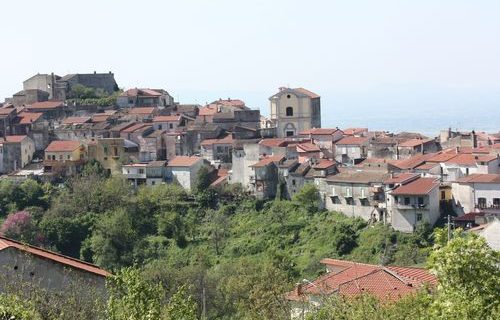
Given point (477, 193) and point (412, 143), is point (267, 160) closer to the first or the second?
point (412, 143)

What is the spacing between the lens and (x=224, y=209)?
48500mm

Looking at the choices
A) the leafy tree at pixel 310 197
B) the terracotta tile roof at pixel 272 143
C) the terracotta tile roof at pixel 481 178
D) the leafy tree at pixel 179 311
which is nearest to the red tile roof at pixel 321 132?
the terracotta tile roof at pixel 272 143

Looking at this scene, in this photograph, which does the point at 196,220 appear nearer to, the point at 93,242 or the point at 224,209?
the point at 224,209

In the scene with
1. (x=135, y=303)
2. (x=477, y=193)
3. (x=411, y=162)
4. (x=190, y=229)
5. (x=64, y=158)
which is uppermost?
(x=64, y=158)

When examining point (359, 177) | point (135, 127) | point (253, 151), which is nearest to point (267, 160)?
point (253, 151)

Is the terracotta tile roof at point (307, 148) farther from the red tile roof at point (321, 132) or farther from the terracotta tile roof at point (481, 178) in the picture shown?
the terracotta tile roof at point (481, 178)

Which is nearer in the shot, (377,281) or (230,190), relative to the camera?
(377,281)

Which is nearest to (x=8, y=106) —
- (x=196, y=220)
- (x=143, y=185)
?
(x=143, y=185)

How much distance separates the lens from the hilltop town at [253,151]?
139 ft

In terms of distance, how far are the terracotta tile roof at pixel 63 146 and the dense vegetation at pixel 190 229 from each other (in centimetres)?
217

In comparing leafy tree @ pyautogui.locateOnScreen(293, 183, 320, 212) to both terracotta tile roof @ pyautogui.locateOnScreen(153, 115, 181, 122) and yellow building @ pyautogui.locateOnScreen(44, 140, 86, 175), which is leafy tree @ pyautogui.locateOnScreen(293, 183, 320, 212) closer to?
yellow building @ pyautogui.locateOnScreen(44, 140, 86, 175)

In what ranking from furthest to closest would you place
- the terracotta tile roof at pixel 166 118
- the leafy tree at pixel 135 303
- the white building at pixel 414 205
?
1. the terracotta tile roof at pixel 166 118
2. the white building at pixel 414 205
3. the leafy tree at pixel 135 303

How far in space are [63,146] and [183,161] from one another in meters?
7.03

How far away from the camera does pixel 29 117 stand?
61281 mm
